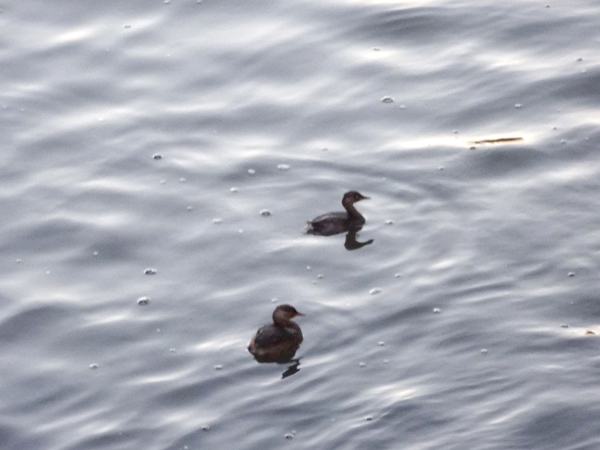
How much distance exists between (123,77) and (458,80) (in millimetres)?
4713

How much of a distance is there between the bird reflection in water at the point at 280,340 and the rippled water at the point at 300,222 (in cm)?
11

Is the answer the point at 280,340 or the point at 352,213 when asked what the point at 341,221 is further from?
the point at 280,340

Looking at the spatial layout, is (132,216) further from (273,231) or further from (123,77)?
(123,77)

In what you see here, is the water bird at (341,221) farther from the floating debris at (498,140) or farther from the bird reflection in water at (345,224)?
the floating debris at (498,140)

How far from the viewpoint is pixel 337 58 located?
63.2 ft

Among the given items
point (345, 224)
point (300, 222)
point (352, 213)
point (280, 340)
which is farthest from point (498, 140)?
point (280, 340)

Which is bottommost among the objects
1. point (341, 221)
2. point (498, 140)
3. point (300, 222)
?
point (300, 222)

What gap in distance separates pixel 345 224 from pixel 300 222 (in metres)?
0.64

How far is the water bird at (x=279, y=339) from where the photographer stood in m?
13.5

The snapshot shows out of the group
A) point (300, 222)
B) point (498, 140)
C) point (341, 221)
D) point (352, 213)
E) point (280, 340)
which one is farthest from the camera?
point (498, 140)

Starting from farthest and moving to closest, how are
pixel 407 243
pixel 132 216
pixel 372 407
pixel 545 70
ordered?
Result: 1. pixel 545 70
2. pixel 132 216
3. pixel 407 243
4. pixel 372 407

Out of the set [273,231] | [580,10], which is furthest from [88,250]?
[580,10]

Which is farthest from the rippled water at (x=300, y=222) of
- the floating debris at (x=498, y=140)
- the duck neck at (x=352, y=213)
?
the duck neck at (x=352, y=213)

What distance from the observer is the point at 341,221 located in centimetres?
1562
